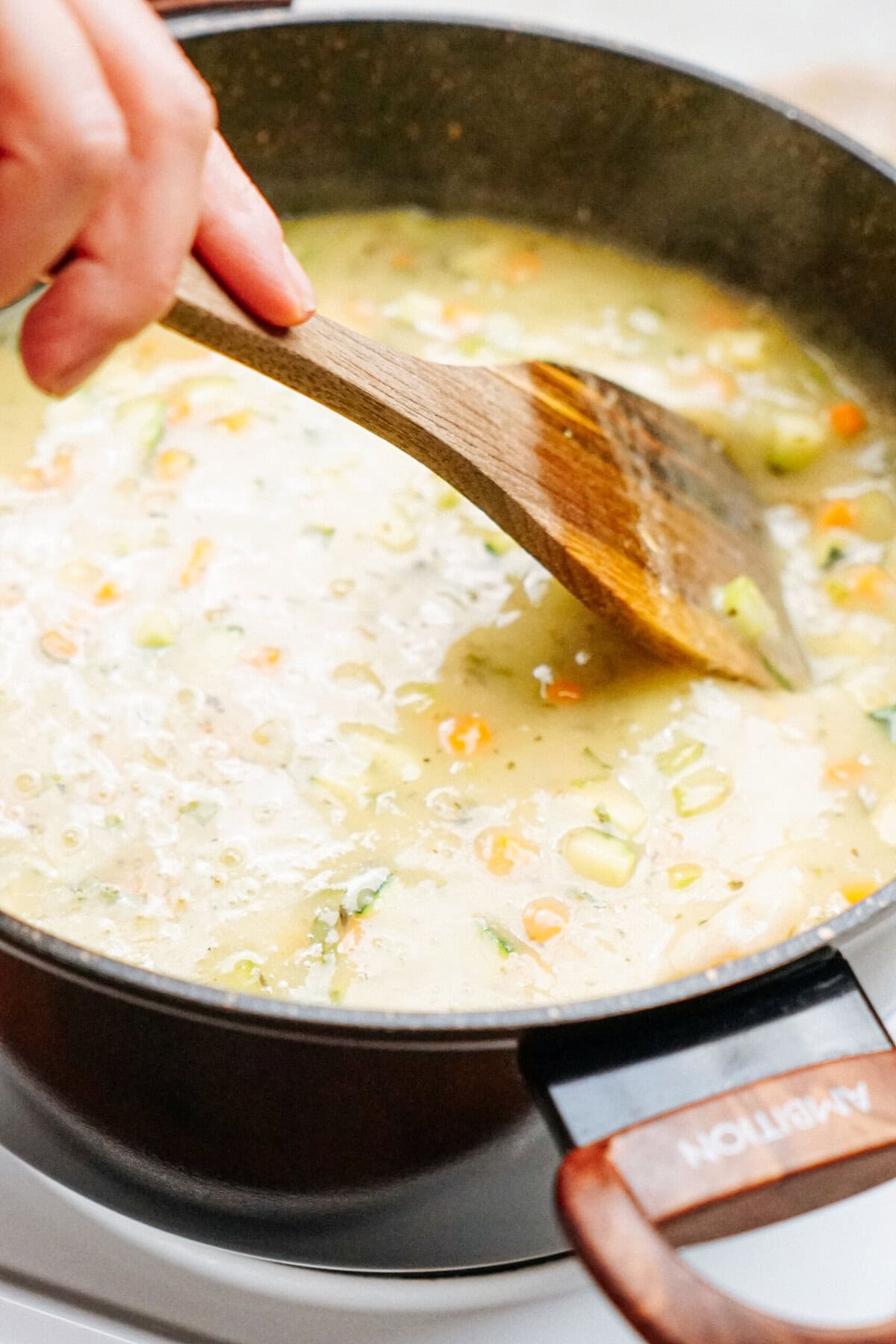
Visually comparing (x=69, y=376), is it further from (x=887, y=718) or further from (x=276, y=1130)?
(x=887, y=718)

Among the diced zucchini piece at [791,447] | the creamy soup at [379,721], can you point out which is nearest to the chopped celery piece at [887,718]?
the creamy soup at [379,721]

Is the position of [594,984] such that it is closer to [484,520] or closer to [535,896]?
[535,896]

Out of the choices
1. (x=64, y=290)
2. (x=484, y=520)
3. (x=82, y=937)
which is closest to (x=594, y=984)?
(x=82, y=937)

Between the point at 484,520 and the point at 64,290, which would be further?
the point at 484,520

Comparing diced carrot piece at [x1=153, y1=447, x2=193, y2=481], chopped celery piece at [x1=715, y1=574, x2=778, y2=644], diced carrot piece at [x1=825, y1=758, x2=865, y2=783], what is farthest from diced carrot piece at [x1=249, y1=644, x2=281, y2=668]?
diced carrot piece at [x1=825, y1=758, x2=865, y2=783]

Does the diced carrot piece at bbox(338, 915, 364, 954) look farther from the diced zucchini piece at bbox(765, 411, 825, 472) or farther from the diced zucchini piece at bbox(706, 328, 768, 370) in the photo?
the diced zucchini piece at bbox(706, 328, 768, 370)

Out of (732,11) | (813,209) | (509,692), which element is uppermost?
(732,11)

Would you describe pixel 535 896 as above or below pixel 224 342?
below

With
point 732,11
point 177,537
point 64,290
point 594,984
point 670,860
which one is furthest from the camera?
point 732,11

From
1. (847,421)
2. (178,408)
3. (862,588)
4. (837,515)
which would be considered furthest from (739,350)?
(178,408)
